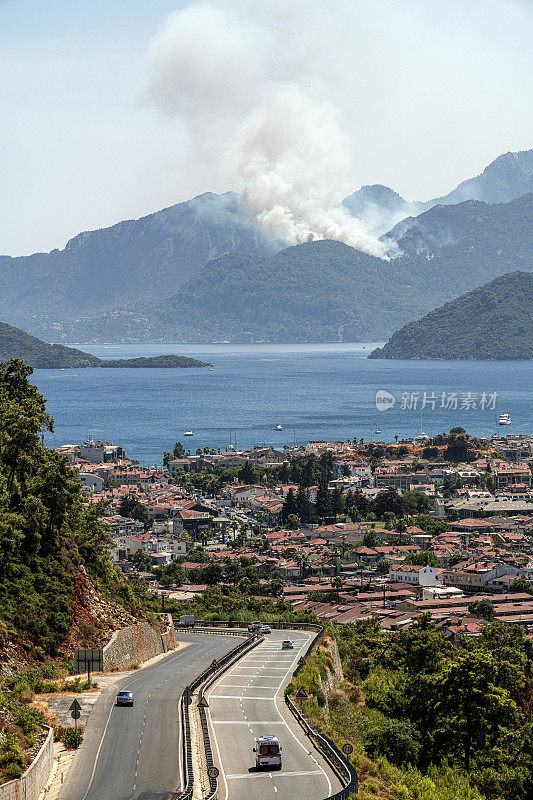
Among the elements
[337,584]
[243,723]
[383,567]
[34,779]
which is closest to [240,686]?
[243,723]

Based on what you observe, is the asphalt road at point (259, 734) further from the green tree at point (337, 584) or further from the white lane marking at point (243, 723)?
the green tree at point (337, 584)

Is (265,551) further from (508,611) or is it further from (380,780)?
(380,780)

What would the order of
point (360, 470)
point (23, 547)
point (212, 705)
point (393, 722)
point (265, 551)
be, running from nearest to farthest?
point (212, 705)
point (393, 722)
point (23, 547)
point (265, 551)
point (360, 470)

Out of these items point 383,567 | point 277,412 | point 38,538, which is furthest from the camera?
point 277,412

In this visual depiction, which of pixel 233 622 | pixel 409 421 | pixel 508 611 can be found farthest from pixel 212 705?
pixel 409 421

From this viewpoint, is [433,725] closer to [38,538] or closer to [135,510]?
[38,538]

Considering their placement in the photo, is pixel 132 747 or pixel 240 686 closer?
pixel 132 747
